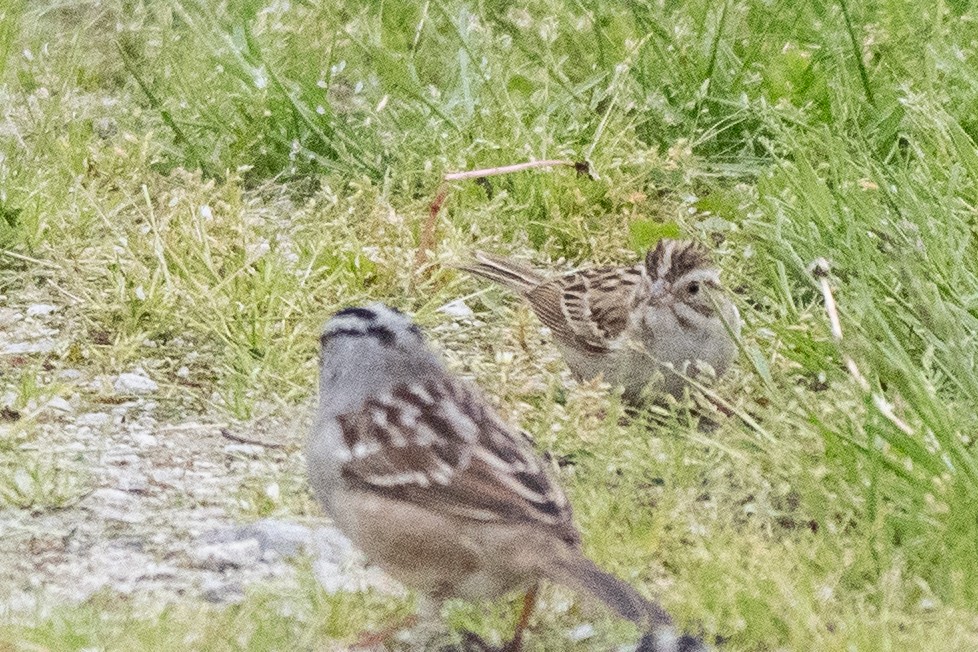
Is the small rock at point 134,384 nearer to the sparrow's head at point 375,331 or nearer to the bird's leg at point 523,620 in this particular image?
the sparrow's head at point 375,331

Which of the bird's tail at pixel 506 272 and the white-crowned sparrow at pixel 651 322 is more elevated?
the white-crowned sparrow at pixel 651 322

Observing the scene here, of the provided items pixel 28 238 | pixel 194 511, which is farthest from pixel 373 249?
pixel 194 511

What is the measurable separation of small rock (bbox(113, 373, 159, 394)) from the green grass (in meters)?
0.10

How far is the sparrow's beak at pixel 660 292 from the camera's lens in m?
7.05

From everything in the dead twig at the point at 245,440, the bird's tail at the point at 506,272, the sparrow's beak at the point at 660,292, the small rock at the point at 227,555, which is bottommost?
the dead twig at the point at 245,440

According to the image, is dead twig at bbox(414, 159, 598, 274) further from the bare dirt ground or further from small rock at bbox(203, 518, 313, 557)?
small rock at bbox(203, 518, 313, 557)

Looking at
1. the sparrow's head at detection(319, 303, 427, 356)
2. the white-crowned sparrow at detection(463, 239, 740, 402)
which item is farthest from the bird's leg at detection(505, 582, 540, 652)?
the white-crowned sparrow at detection(463, 239, 740, 402)

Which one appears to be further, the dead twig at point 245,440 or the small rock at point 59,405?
the small rock at point 59,405

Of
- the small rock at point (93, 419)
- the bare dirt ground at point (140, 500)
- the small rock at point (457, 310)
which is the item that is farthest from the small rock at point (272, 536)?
the small rock at point (457, 310)

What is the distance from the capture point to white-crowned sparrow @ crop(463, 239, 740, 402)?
693 cm

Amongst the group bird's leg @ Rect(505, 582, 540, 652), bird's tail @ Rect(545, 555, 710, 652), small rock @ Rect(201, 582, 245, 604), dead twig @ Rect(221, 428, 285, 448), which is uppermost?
bird's tail @ Rect(545, 555, 710, 652)

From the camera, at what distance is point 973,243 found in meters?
6.88

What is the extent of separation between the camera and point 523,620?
4.73 meters

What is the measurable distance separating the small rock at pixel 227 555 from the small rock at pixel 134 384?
1.60 metres
